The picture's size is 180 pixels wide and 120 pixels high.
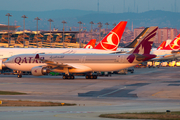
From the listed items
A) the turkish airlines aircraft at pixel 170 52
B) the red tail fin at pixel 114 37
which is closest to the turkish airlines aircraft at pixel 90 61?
the red tail fin at pixel 114 37

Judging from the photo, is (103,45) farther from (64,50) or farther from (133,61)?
(133,61)

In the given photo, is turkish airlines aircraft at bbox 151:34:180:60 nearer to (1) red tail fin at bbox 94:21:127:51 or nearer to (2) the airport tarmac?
(1) red tail fin at bbox 94:21:127:51

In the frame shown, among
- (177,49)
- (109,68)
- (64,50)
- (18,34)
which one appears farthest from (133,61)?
(18,34)

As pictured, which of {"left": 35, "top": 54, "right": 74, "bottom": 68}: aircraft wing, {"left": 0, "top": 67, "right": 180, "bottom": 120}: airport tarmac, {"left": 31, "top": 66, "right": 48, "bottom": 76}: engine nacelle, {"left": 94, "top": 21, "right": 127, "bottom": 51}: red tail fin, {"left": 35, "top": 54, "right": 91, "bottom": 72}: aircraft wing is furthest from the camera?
{"left": 94, "top": 21, "right": 127, "bottom": 51}: red tail fin

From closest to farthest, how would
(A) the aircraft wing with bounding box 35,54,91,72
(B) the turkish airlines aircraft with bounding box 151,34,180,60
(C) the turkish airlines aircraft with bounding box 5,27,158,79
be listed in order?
(C) the turkish airlines aircraft with bounding box 5,27,158,79 → (A) the aircraft wing with bounding box 35,54,91,72 → (B) the turkish airlines aircraft with bounding box 151,34,180,60

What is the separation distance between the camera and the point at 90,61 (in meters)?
50.0

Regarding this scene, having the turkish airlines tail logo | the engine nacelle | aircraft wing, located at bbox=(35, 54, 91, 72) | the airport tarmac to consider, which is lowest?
the airport tarmac

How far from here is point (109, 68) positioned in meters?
49.0

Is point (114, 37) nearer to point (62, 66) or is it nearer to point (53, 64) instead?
point (62, 66)

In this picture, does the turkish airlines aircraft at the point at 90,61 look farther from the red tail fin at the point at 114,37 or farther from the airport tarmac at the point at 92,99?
the red tail fin at the point at 114,37

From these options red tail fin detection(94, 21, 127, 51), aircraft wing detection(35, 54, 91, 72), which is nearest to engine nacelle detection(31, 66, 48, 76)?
aircraft wing detection(35, 54, 91, 72)

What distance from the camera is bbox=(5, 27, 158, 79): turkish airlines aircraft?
48.0m

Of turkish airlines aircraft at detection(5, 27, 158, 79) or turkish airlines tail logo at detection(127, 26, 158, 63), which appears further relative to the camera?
turkish airlines tail logo at detection(127, 26, 158, 63)

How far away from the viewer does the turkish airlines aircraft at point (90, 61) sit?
4800 cm
